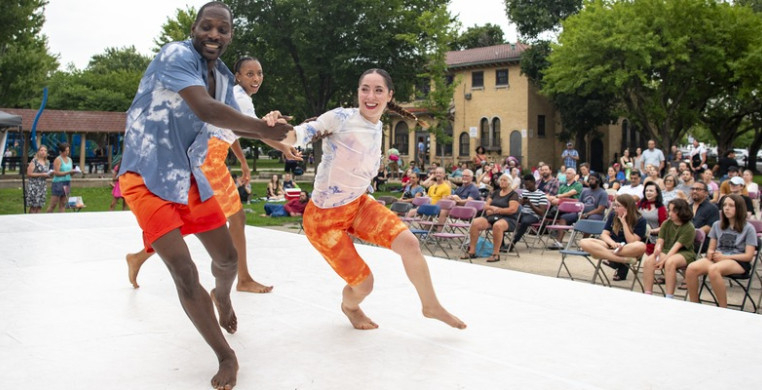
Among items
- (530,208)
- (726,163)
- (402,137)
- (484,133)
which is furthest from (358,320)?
(402,137)

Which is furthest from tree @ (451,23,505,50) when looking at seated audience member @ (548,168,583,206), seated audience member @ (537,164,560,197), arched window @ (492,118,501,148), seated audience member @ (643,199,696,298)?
seated audience member @ (643,199,696,298)

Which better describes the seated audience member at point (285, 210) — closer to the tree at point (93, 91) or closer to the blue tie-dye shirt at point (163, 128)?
the blue tie-dye shirt at point (163, 128)

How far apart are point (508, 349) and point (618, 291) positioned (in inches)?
82.1

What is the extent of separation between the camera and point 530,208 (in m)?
11.6

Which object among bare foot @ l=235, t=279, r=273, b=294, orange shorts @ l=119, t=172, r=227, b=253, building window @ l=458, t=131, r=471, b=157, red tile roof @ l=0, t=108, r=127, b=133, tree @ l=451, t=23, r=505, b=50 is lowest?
bare foot @ l=235, t=279, r=273, b=294

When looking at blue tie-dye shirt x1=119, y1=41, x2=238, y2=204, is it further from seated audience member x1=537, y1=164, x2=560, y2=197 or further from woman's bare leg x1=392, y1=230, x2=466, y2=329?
seated audience member x1=537, y1=164, x2=560, y2=197

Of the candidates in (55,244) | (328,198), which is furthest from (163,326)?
(55,244)

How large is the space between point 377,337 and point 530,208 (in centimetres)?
783

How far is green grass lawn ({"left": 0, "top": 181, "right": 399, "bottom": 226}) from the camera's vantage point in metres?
15.4

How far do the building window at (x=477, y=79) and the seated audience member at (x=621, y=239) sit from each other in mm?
36707

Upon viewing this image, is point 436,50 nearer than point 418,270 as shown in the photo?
No

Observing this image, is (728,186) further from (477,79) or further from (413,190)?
(477,79)

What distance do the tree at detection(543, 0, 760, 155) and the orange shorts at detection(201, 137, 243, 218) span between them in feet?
85.7

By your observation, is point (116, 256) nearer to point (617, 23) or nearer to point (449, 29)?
point (449, 29)
